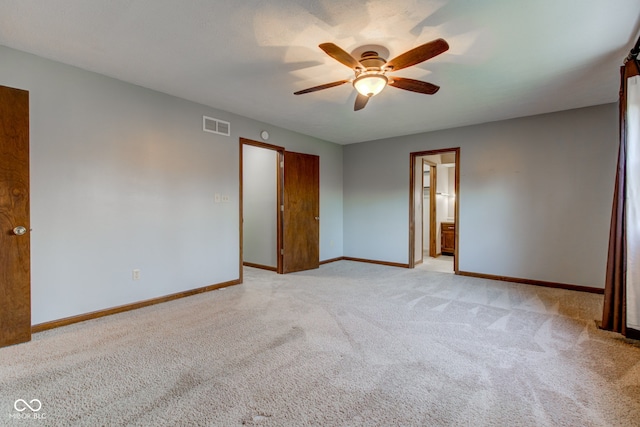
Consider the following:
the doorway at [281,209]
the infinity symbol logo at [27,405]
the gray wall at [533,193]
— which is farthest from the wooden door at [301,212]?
the infinity symbol logo at [27,405]

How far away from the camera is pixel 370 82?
256cm

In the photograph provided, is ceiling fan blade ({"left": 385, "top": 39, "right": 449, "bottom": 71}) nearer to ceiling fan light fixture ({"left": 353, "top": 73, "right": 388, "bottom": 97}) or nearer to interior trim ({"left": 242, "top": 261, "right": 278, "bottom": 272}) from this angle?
ceiling fan light fixture ({"left": 353, "top": 73, "right": 388, "bottom": 97})

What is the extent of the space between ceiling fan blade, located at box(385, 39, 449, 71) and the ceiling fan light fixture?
0.57 feet

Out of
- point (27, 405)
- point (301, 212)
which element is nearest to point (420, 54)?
point (27, 405)

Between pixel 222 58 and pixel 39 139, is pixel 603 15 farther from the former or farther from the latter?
pixel 39 139

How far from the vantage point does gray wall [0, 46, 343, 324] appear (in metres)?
2.71

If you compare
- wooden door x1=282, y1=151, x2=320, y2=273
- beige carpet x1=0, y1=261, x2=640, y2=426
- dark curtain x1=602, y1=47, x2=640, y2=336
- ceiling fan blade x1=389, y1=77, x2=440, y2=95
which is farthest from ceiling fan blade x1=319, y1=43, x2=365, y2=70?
wooden door x1=282, y1=151, x2=320, y2=273

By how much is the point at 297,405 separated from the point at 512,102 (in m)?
4.20

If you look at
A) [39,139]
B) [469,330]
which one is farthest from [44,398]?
[469,330]

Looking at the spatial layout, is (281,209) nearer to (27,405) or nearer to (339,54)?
(339,54)

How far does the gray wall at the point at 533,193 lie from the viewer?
13.0ft

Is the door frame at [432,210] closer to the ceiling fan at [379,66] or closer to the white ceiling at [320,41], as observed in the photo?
the white ceiling at [320,41]

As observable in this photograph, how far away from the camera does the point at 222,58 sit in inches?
106

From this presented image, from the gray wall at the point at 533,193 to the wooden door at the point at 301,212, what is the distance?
1.58 meters
